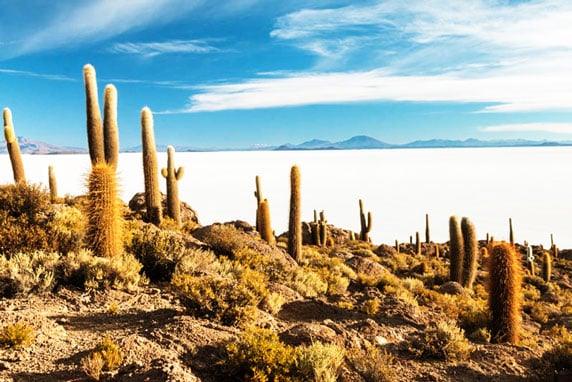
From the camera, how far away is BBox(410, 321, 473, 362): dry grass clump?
7699 mm

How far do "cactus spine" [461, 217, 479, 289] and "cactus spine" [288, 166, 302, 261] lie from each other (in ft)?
25.5

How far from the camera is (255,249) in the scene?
1650 centimetres

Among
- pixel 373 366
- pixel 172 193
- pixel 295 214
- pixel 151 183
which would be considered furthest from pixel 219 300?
pixel 172 193

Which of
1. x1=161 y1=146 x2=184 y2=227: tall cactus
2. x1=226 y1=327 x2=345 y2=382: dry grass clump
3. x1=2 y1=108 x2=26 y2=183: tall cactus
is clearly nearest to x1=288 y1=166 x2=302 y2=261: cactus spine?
x1=161 y1=146 x2=184 y2=227: tall cactus

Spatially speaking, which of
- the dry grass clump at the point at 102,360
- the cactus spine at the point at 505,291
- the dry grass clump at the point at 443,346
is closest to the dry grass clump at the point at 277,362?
the dry grass clump at the point at 102,360

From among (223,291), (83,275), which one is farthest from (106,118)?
(223,291)

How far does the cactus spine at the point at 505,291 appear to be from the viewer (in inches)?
380

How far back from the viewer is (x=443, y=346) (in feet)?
25.5

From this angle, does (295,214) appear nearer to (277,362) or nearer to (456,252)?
(456,252)

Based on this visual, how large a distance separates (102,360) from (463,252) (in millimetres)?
19498

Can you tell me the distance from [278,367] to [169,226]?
50.9ft

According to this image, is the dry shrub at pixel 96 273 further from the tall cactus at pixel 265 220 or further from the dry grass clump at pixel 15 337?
the tall cactus at pixel 265 220

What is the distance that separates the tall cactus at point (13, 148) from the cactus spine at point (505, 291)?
1994cm

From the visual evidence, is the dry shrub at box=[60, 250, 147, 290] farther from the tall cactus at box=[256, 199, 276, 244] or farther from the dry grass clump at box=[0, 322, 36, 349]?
the tall cactus at box=[256, 199, 276, 244]
